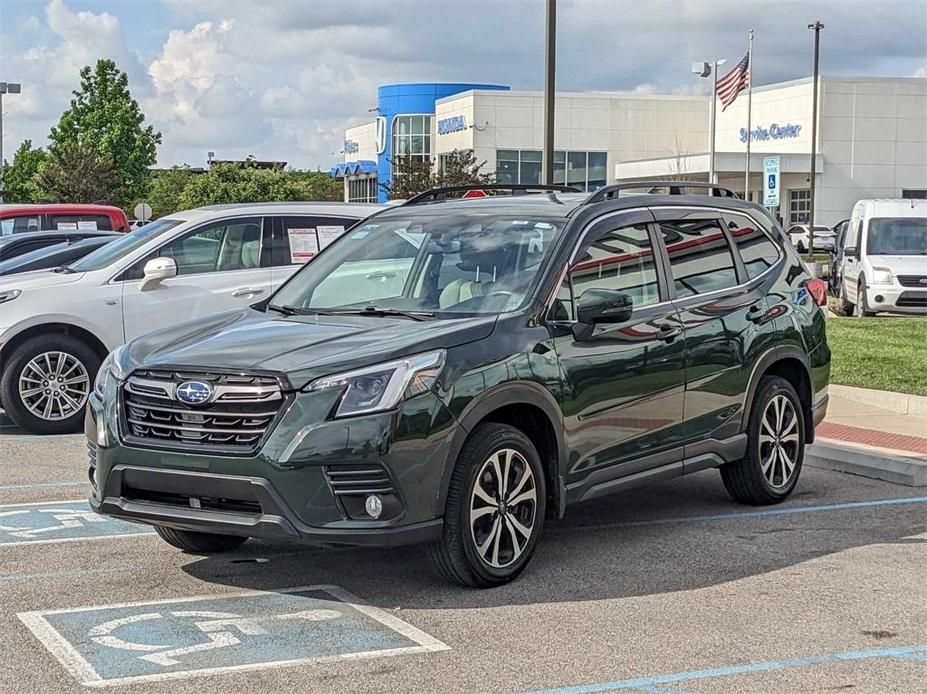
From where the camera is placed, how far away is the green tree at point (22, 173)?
82.8 m

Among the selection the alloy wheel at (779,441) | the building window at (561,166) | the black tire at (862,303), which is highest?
the building window at (561,166)

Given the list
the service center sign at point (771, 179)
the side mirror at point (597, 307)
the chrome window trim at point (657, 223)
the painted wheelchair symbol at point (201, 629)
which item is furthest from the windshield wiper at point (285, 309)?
the service center sign at point (771, 179)

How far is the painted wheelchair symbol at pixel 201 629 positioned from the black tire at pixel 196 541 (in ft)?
3.45

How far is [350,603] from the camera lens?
20.2 feet

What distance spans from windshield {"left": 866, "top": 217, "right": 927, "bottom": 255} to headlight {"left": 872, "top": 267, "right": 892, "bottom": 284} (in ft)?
2.31

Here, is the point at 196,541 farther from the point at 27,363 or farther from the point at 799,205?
the point at 799,205

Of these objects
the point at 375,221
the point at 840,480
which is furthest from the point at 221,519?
the point at 840,480

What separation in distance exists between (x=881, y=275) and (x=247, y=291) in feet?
44.8

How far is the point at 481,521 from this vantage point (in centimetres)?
627

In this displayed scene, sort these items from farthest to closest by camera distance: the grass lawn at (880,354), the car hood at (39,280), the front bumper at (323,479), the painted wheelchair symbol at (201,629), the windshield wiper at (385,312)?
the grass lawn at (880,354)
the car hood at (39,280)
the windshield wiper at (385,312)
the front bumper at (323,479)
the painted wheelchair symbol at (201,629)

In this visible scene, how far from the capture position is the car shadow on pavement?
21.1 feet

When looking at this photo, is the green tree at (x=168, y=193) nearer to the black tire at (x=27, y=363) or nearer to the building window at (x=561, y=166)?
the building window at (x=561, y=166)

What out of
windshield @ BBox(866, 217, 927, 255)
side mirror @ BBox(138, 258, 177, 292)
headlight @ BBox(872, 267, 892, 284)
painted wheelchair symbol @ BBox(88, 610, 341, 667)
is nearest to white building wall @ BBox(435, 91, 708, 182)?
windshield @ BBox(866, 217, 927, 255)

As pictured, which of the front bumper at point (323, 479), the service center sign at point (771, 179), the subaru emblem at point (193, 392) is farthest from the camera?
the service center sign at point (771, 179)
